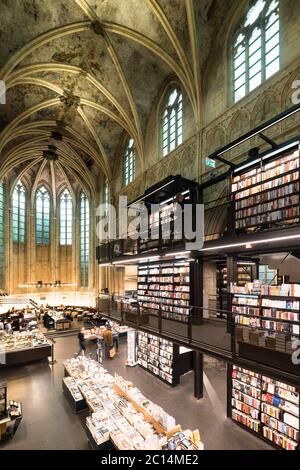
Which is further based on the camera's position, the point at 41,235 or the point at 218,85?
the point at 41,235

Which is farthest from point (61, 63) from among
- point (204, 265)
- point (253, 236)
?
point (253, 236)

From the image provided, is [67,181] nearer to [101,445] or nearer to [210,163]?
[210,163]

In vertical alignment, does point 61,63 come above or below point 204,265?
above

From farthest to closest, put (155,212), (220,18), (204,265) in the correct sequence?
(155,212)
(220,18)
(204,265)

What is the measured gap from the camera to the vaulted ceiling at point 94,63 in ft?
32.6

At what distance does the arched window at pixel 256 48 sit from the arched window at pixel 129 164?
334 inches

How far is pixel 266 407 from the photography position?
5.75 m

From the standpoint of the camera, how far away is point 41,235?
24.0m

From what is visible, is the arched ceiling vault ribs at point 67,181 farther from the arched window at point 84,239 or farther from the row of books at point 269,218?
the row of books at point 269,218

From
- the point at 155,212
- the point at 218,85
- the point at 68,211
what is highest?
the point at 218,85

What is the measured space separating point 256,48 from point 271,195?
5672mm

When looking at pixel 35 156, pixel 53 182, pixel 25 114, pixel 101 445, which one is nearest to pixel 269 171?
pixel 101 445
